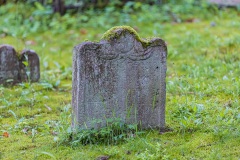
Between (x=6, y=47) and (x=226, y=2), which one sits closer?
(x=6, y=47)

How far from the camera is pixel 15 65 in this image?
6258 millimetres

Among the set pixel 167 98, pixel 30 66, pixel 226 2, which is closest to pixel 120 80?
pixel 167 98

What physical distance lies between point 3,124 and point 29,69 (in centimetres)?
160

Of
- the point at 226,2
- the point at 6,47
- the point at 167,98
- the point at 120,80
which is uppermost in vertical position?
the point at 226,2

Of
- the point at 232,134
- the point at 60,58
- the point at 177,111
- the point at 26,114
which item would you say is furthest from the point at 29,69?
the point at 232,134

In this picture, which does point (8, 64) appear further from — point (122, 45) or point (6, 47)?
point (122, 45)

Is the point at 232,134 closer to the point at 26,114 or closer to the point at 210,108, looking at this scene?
the point at 210,108

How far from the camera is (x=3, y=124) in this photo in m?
4.87

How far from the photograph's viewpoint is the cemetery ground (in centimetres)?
396

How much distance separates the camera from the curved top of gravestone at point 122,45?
4055mm

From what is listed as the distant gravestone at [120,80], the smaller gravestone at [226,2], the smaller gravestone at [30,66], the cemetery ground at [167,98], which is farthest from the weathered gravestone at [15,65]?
the smaller gravestone at [226,2]

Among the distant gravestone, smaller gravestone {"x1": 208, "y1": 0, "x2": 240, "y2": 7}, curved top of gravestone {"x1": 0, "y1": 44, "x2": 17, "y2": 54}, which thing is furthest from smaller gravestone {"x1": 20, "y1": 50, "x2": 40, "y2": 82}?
smaller gravestone {"x1": 208, "y1": 0, "x2": 240, "y2": 7}

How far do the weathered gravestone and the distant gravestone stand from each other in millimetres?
2185

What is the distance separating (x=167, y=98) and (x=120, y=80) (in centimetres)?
143
